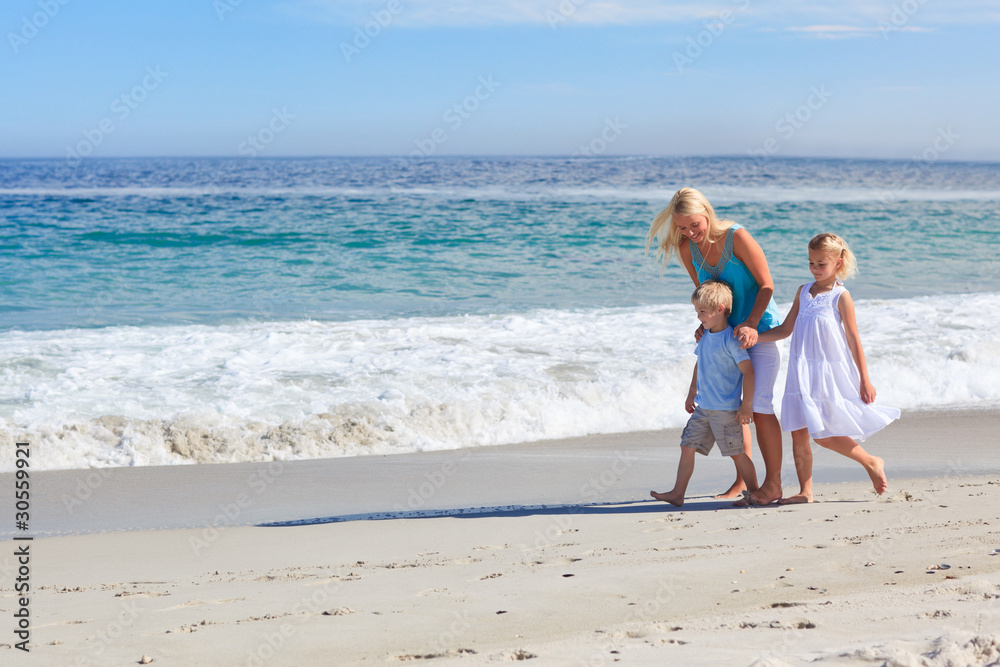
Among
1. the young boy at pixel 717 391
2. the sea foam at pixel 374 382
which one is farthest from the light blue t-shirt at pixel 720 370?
the sea foam at pixel 374 382

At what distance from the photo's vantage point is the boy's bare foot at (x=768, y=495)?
4016 millimetres

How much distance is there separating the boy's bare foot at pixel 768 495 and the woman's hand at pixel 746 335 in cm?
81

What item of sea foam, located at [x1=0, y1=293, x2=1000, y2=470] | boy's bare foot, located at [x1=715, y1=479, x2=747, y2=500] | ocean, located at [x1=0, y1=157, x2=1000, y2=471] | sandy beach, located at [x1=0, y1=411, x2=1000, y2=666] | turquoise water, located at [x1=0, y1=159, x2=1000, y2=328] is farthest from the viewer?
turquoise water, located at [x1=0, y1=159, x2=1000, y2=328]

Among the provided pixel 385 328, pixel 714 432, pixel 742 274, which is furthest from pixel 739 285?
pixel 385 328

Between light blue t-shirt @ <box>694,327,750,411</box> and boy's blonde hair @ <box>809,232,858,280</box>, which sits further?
light blue t-shirt @ <box>694,327,750,411</box>

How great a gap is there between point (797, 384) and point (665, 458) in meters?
1.55

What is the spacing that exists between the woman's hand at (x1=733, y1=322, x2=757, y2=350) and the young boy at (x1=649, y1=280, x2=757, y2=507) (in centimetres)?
9

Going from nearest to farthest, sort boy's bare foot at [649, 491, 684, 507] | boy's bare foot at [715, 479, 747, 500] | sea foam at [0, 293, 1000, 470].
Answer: boy's bare foot at [649, 491, 684, 507] < boy's bare foot at [715, 479, 747, 500] < sea foam at [0, 293, 1000, 470]

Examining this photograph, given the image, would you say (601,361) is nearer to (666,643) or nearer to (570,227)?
(666,643)

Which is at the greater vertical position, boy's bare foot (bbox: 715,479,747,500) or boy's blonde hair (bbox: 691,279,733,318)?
boy's blonde hair (bbox: 691,279,733,318)

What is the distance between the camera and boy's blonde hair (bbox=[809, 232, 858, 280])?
3752 millimetres

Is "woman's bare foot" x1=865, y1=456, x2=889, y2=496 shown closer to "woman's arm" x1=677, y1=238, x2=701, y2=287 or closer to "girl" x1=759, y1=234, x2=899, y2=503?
"girl" x1=759, y1=234, x2=899, y2=503

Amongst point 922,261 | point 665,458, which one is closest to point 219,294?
point 665,458

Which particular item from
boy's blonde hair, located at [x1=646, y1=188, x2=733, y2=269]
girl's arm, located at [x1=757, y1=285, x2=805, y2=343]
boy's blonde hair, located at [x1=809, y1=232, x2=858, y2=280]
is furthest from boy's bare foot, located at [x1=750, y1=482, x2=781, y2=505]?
boy's blonde hair, located at [x1=646, y1=188, x2=733, y2=269]
